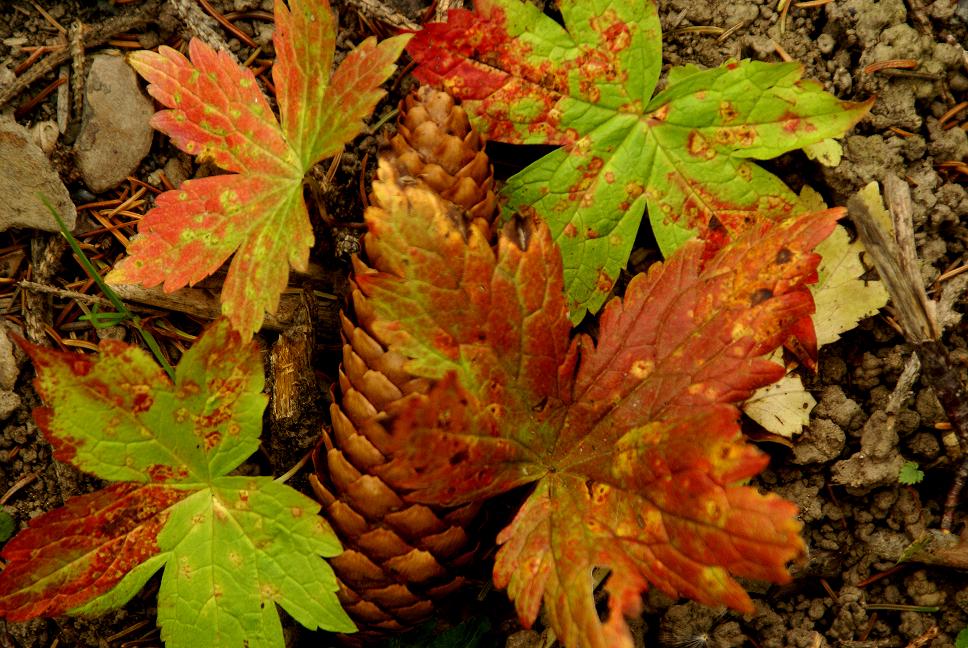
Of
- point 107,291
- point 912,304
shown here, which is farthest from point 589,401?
point 107,291

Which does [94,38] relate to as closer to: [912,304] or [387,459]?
[387,459]

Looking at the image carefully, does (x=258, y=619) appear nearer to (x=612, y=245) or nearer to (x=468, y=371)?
(x=468, y=371)

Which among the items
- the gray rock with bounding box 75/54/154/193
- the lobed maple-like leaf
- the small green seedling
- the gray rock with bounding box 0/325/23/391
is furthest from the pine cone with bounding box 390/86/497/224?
the small green seedling

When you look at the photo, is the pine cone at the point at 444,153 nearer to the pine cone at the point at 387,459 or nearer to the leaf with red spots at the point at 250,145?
the pine cone at the point at 387,459

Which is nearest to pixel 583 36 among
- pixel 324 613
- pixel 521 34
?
pixel 521 34

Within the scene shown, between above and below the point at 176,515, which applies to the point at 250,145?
above

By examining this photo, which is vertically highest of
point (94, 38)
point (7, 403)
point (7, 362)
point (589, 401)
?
point (94, 38)
